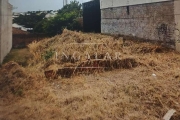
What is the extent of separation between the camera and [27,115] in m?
3.79

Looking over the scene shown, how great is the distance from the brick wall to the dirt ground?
4.95 ft

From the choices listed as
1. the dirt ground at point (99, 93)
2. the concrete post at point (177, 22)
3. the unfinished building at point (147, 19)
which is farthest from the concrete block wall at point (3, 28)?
the concrete post at point (177, 22)

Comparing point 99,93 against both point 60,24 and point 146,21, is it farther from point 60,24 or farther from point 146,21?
point 60,24

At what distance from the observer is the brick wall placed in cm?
743

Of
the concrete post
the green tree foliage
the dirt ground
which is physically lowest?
the dirt ground

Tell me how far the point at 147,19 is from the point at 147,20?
0.04 meters

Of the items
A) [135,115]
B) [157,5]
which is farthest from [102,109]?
[157,5]

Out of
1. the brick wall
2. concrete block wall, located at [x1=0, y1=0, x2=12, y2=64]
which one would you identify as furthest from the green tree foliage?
concrete block wall, located at [x1=0, y1=0, x2=12, y2=64]

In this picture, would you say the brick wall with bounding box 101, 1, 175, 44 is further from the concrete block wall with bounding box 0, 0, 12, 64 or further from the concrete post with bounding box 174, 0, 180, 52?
the concrete block wall with bounding box 0, 0, 12, 64

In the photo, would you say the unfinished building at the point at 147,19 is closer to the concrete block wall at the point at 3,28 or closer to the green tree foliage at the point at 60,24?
the green tree foliage at the point at 60,24

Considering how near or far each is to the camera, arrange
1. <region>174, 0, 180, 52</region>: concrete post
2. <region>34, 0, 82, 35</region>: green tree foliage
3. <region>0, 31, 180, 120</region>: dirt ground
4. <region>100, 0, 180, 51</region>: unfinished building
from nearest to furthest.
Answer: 1. <region>0, 31, 180, 120</region>: dirt ground
2. <region>174, 0, 180, 52</region>: concrete post
3. <region>100, 0, 180, 51</region>: unfinished building
4. <region>34, 0, 82, 35</region>: green tree foliage

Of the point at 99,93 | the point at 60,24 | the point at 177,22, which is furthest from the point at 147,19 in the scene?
the point at 60,24

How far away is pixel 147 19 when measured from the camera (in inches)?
341

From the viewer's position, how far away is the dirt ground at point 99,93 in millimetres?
3727
